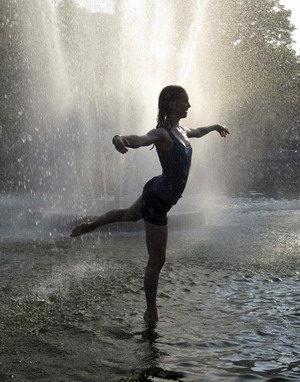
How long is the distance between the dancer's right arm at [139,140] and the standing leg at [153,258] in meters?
0.63

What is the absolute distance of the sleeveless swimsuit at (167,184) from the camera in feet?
13.6

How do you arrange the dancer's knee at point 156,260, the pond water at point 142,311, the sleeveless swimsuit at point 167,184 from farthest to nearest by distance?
the dancer's knee at point 156,260 < the sleeveless swimsuit at point 167,184 < the pond water at point 142,311

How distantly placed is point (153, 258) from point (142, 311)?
54 cm

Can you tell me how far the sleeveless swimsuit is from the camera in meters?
4.16

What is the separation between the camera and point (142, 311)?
4.57m

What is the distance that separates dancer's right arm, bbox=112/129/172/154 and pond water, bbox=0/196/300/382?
1278 millimetres

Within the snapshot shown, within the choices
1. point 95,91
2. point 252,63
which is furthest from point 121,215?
point 252,63

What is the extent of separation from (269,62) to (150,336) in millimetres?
35191

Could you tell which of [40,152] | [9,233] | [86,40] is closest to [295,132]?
[40,152]

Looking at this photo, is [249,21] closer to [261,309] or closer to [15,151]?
[15,151]

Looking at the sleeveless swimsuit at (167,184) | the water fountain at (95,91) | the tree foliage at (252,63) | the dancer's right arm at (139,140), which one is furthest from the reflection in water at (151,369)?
the tree foliage at (252,63)

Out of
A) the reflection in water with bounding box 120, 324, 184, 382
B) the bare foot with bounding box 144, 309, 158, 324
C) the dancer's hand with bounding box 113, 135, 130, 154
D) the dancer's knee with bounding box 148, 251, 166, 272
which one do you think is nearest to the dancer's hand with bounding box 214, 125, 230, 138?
A: the dancer's knee with bounding box 148, 251, 166, 272

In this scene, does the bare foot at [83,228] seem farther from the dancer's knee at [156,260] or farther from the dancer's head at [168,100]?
the dancer's head at [168,100]

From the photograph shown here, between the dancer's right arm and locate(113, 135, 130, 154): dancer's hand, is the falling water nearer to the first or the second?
the dancer's right arm
